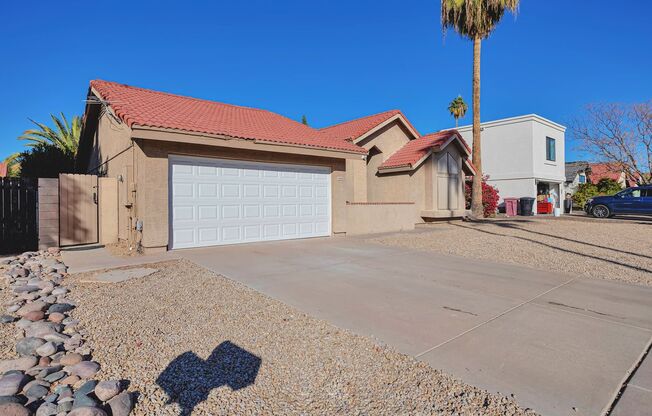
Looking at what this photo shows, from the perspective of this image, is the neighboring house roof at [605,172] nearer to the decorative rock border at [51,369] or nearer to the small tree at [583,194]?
the small tree at [583,194]

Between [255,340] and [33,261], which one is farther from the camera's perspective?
[33,261]

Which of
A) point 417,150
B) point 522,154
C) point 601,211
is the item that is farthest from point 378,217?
point 522,154

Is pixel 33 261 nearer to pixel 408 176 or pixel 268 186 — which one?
pixel 268 186

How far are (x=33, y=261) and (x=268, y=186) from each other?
19.5 feet

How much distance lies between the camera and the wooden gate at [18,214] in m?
9.77

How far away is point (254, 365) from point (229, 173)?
A: 7981mm

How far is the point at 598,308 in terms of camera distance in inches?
195

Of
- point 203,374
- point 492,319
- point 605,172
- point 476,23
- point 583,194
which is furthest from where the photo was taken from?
point 605,172

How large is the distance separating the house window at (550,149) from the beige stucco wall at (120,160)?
96.3 feet

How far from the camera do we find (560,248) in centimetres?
994

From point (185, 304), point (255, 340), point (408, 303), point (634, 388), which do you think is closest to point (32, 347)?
point (185, 304)

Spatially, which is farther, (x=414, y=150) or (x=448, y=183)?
→ (x=448, y=183)

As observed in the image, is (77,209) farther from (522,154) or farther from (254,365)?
(522,154)

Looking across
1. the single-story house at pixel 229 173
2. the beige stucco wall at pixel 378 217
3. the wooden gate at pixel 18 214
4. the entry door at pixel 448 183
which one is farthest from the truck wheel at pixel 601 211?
the wooden gate at pixel 18 214
